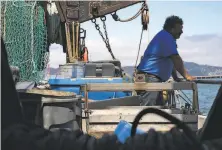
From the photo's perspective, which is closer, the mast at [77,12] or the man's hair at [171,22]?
the man's hair at [171,22]

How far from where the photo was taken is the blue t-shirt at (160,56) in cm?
588

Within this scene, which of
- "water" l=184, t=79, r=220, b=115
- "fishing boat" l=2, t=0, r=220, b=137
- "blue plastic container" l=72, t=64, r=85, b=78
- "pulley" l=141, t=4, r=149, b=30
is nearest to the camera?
"fishing boat" l=2, t=0, r=220, b=137

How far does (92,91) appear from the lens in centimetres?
484

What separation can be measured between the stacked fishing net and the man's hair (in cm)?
609

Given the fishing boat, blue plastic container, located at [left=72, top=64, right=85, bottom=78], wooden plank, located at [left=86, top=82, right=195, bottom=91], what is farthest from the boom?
wooden plank, located at [left=86, top=82, right=195, bottom=91]

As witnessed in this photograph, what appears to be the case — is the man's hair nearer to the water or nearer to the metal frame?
the water

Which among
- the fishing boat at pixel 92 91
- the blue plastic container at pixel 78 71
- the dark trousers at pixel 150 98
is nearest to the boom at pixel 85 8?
the fishing boat at pixel 92 91

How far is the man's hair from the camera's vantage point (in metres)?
5.90

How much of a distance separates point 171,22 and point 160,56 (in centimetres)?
55

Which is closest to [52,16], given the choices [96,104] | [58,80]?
[58,80]

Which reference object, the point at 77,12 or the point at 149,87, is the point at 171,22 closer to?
the point at 149,87

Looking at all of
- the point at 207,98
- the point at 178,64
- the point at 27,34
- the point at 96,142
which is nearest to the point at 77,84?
the point at 178,64

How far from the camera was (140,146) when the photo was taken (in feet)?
3.34

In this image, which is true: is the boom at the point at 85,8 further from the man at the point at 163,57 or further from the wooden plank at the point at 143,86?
the wooden plank at the point at 143,86
